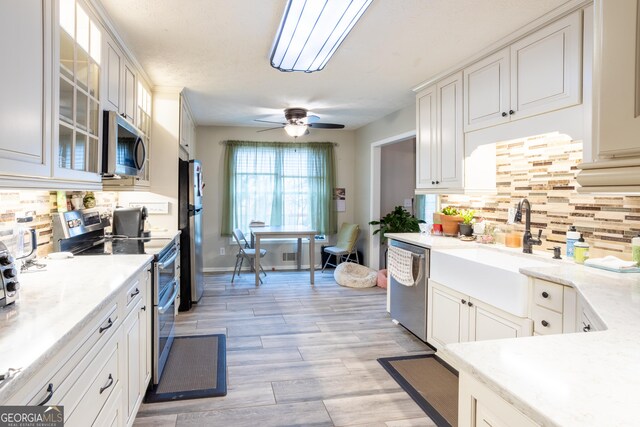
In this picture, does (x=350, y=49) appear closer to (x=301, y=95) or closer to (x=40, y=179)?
(x=301, y=95)

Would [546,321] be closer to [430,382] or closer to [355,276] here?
[430,382]

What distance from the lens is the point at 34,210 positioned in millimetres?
2225

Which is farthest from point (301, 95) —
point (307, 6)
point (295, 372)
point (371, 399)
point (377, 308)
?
point (371, 399)

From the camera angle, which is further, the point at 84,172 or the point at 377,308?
the point at 377,308

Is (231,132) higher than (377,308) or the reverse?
higher

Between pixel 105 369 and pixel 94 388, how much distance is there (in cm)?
14

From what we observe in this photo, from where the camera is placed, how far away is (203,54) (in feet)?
10.5

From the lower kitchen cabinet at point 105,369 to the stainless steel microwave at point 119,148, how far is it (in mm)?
692

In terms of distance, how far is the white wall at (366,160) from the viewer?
5.44 metres

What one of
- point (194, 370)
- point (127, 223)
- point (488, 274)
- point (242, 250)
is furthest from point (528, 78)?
point (242, 250)

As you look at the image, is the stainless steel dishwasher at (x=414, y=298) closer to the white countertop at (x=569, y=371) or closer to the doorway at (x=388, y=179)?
the white countertop at (x=569, y=371)

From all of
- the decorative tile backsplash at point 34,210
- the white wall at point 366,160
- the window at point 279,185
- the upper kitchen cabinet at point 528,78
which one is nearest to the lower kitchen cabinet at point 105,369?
the decorative tile backsplash at point 34,210

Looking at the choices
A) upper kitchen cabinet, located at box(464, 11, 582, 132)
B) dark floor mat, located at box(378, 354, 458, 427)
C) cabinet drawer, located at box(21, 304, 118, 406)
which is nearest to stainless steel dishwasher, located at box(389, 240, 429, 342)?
dark floor mat, located at box(378, 354, 458, 427)

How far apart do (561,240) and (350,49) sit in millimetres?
2059
